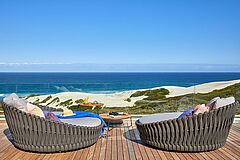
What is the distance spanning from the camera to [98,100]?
7.17 meters

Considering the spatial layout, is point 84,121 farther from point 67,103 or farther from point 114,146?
point 67,103

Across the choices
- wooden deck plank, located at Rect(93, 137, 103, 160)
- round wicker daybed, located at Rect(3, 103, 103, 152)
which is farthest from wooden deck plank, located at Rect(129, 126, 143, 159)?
round wicker daybed, located at Rect(3, 103, 103, 152)

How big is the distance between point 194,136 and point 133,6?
10.7 metres

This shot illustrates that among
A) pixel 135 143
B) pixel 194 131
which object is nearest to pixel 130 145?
pixel 135 143

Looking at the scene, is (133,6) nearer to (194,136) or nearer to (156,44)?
(194,136)

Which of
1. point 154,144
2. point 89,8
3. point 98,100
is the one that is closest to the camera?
point 154,144

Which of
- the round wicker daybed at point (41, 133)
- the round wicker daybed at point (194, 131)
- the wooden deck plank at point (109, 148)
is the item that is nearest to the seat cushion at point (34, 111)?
the round wicker daybed at point (41, 133)

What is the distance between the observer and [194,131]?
381 cm

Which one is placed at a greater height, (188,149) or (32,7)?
(32,7)

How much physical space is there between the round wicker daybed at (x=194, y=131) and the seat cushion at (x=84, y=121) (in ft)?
2.94

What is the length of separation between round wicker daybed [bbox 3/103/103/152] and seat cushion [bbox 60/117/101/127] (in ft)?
0.70

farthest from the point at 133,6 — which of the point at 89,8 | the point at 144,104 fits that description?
the point at 144,104

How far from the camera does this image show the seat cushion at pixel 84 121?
167 inches

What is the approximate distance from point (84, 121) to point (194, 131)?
68.2 inches
